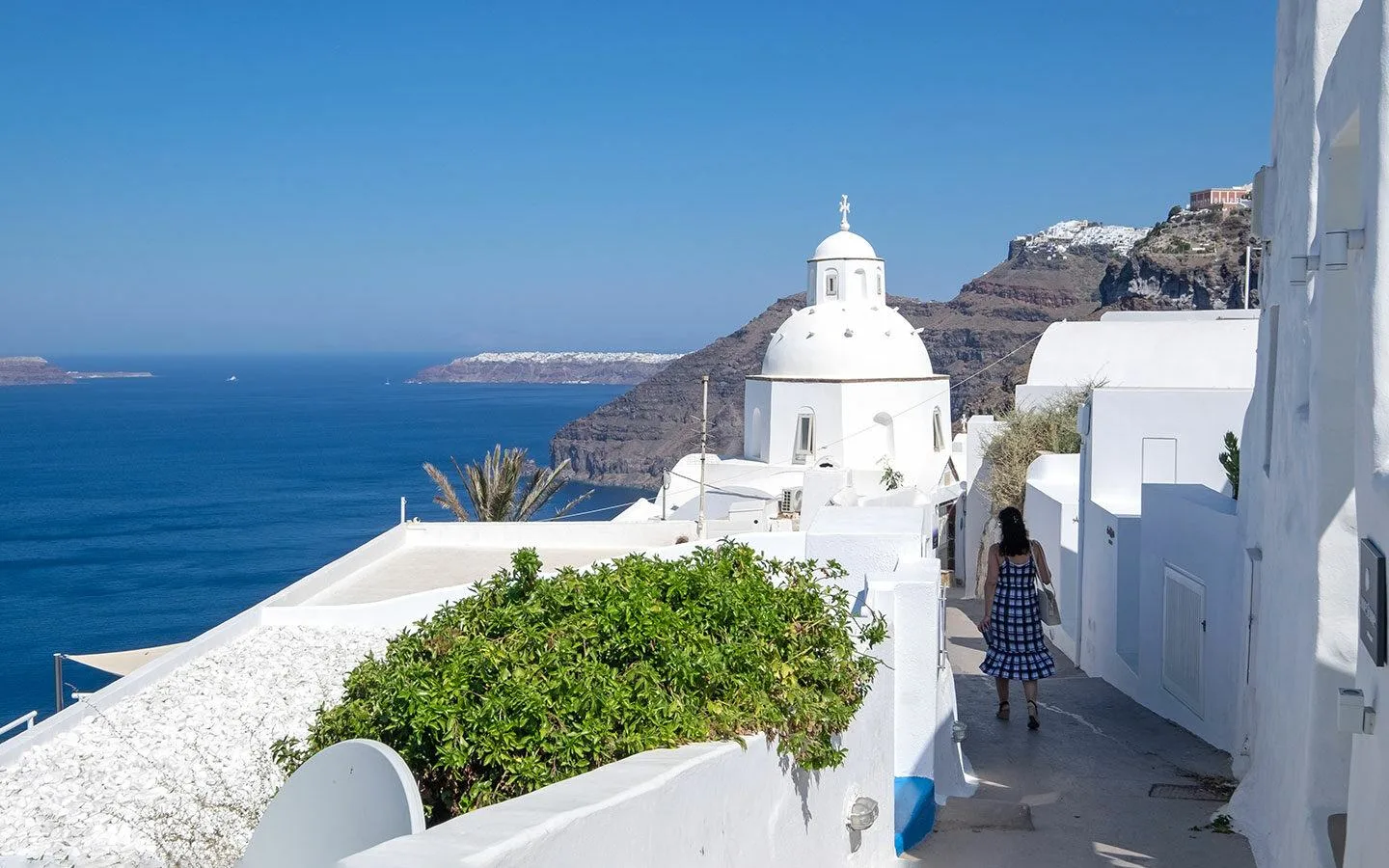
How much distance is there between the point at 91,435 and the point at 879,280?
12550 centimetres

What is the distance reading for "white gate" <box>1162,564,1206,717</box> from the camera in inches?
398

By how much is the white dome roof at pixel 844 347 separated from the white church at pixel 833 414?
25 mm

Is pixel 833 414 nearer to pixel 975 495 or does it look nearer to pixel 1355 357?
pixel 975 495

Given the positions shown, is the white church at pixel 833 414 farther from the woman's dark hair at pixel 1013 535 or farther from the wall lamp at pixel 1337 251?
the wall lamp at pixel 1337 251

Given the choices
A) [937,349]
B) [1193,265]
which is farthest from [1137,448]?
[937,349]

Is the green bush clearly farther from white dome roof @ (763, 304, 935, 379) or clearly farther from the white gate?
white dome roof @ (763, 304, 935, 379)

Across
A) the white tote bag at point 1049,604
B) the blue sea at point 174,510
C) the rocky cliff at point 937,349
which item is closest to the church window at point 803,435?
the white tote bag at point 1049,604

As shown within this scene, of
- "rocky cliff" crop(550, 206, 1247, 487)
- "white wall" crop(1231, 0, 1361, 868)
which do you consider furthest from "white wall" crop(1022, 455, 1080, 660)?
"rocky cliff" crop(550, 206, 1247, 487)

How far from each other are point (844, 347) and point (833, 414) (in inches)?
72.6

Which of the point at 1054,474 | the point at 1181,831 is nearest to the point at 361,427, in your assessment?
the point at 1054,474

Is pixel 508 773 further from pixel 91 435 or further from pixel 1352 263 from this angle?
pixel 91 435

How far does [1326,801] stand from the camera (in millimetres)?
5742

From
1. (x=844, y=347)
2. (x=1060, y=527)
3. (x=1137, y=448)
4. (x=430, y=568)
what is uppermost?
(x=844, y=347)

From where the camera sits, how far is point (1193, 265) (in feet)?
189
